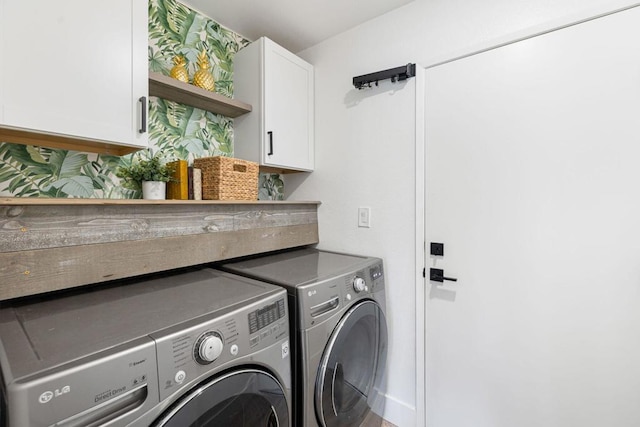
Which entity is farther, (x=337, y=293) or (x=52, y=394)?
(x=337, y=293)

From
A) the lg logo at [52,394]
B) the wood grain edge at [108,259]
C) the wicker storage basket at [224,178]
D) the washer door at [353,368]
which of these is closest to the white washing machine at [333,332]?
the washer door at [353,368]

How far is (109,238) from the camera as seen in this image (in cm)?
110

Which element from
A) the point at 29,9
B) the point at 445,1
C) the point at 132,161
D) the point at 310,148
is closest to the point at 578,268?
the point at 445,1

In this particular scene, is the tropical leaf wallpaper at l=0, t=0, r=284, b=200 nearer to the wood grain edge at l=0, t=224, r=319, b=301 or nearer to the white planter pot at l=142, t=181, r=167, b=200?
the white planter pot at l=142, t=181, r=167, b=200

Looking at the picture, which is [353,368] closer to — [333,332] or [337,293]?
[333,332]

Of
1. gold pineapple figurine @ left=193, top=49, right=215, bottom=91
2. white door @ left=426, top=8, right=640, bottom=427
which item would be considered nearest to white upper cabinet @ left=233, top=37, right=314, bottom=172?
gold pineapple figurine @ left=193, top=49, right=215, bottom=91

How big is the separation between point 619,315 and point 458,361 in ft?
2.26

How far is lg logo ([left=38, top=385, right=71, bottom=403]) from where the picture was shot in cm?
53

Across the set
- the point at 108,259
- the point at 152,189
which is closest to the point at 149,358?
the point at 108,259

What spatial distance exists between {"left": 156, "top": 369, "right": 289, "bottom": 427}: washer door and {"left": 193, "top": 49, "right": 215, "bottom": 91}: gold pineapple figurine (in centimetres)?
149

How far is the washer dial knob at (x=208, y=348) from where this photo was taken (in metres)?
0.75

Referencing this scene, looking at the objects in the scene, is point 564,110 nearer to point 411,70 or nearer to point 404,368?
point 411,70

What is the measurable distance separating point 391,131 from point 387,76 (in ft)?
1.02

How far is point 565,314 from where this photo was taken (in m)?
1.21
